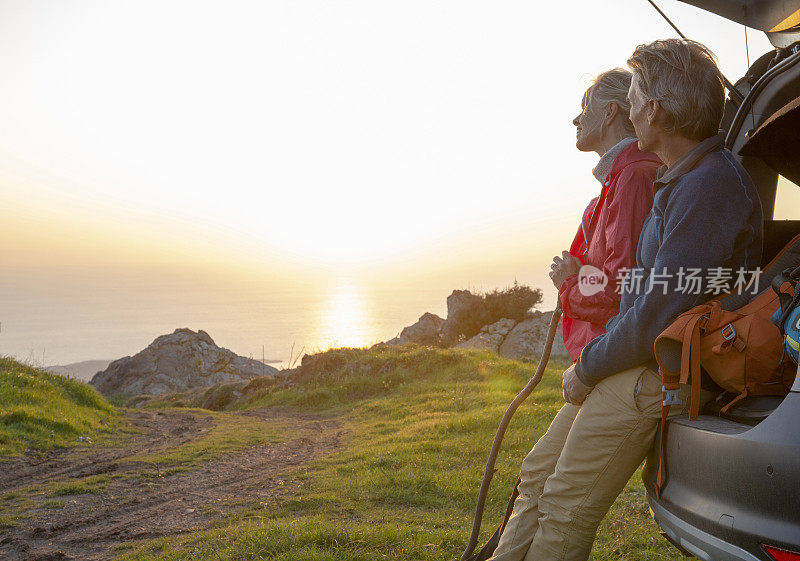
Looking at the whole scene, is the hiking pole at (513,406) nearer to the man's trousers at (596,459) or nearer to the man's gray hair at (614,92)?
the man's trousers at (596,459)

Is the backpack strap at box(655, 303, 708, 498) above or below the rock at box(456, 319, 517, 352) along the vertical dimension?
above

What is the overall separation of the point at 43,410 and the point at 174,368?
15381 millimetres

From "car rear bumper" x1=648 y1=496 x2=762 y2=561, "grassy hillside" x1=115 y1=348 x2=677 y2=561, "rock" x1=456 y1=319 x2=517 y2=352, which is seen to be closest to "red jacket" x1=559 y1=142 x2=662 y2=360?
"car rear bumper" x1=648 y1=496 x2=762 y2=561

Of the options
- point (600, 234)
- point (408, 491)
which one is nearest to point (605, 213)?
point (600, 234)

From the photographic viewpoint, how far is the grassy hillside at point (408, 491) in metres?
4.28

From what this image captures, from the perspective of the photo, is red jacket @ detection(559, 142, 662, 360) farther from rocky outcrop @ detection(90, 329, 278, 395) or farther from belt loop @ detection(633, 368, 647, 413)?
rocky outcrop @ detection(90, 329, 278, 395)

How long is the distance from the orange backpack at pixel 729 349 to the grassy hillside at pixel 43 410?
30.6ft

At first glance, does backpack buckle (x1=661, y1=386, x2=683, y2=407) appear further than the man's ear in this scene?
No

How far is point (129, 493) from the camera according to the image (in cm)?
682

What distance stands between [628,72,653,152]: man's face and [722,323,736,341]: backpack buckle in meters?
0.88

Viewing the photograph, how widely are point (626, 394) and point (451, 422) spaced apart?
290 inches

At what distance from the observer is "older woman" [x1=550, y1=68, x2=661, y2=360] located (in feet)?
8.69

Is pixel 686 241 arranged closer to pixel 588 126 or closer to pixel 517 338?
pixel 588 126

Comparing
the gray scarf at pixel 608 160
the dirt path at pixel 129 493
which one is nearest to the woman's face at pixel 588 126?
the gray scarf at pixel 608 160
